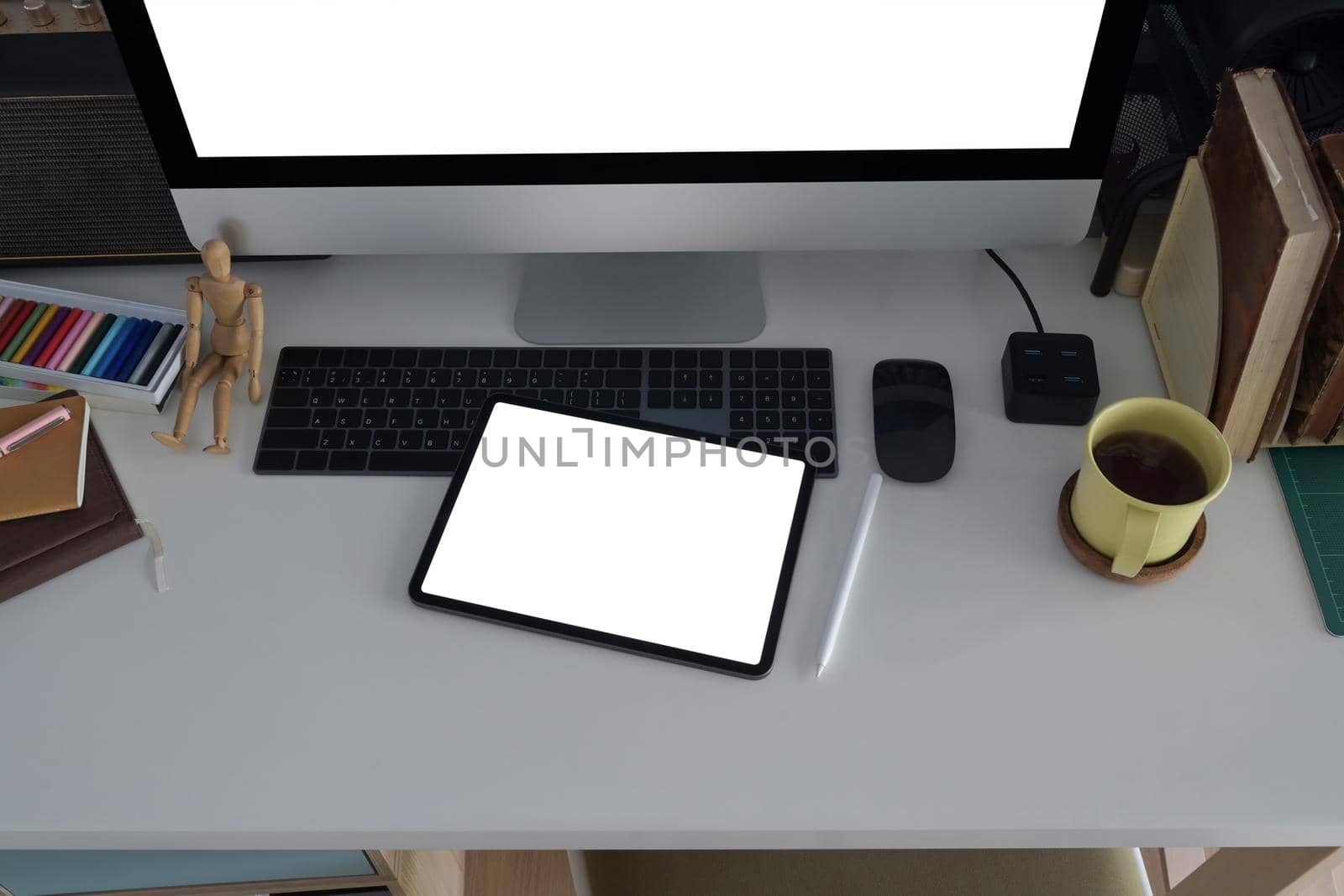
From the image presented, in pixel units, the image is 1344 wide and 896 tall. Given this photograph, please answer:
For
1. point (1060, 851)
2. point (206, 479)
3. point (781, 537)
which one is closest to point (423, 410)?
point (206, 479)

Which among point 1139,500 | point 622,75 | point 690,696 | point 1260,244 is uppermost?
point 622,75

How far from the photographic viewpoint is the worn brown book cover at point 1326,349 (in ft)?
2.11

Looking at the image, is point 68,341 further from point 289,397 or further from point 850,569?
point 850,569

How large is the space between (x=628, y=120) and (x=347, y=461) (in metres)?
0.31

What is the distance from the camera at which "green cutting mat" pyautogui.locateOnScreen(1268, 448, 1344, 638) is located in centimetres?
66

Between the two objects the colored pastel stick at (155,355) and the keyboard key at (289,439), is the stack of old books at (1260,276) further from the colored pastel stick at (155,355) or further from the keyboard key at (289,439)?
the colored pastel stick at (155,355)

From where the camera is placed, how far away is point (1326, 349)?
673 millimetres

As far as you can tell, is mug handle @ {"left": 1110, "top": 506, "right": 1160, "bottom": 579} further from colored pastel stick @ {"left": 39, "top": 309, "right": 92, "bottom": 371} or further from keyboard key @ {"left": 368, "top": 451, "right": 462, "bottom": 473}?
colored pastel stick @ {"left": 39, "top": 309, "right": 92, "bottom": 371}

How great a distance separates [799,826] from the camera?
0.58 m

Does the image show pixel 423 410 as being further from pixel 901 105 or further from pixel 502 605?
pixel 901 105

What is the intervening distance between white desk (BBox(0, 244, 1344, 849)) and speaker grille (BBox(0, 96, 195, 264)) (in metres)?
0.21

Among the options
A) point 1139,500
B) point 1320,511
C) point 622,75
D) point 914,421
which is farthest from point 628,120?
point 1320,511

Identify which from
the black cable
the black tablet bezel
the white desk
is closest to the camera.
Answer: the white desk

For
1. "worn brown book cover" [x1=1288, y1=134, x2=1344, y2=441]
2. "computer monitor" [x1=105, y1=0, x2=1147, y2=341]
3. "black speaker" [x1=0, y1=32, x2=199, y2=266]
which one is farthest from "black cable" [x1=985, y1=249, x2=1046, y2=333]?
"black speaker" [x1=0, y1=32, x2=199, y2=266]
